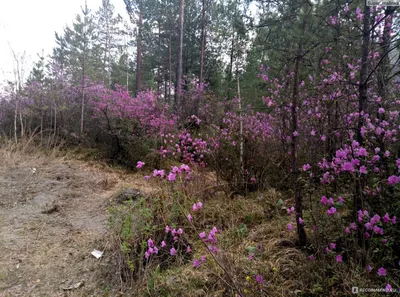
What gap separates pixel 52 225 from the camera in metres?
3.14

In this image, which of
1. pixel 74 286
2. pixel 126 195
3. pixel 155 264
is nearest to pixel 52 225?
pixel 126 195

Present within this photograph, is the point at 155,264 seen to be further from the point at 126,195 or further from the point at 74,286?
the point at 126,195

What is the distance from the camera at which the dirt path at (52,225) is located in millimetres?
2117

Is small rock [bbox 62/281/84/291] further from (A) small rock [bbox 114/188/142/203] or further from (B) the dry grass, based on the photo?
(A) small rock [bbox 114/188/142/203]

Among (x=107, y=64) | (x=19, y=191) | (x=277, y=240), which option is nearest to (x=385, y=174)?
(x=277, y=240)

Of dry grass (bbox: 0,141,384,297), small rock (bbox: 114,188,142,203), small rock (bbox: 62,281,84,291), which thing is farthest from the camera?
small rock (bbox: 114,188,142,203)

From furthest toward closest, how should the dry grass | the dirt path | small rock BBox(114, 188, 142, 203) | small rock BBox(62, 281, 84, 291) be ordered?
small rock BBox(114, 188, 142, 203) < the dirt path < small rock BBox(62, 281, 84, 291) < the dry grass

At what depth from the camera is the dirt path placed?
2117 mm

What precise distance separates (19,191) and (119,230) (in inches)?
125

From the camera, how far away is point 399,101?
1.98 metres

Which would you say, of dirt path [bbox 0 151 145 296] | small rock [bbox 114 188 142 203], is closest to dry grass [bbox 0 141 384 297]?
dirt path [bbox 0 151 145 296]

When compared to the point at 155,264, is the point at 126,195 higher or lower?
higher

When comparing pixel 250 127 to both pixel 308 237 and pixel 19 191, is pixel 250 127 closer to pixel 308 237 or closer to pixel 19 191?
pixel 308 237

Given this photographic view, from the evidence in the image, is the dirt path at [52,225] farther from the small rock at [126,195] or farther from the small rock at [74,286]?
the small rock at [126,195]
